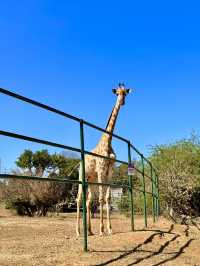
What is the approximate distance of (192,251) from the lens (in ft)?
23.4

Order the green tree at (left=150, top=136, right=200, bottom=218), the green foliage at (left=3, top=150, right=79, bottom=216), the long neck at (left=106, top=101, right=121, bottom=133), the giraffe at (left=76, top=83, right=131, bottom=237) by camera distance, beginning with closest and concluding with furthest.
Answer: the giraffe at (left=76, top=83, right=131, bottom=237) < the long neck at (left=106, top=101, right=121, bottom=133) < the green tree at (left=150, top=136, right=200, bottom=218) < the green foliage at (left=3, top=150, right=79, bottom=216)

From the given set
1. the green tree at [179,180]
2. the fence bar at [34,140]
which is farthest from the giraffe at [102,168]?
the green tree at [179,180]

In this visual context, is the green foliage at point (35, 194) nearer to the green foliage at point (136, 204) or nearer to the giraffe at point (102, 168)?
the green foliage at point (136, 204)

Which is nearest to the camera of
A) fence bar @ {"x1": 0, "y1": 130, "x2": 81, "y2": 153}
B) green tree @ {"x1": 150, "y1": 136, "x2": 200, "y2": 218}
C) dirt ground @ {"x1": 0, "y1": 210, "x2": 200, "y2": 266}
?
fence bar @ {"x1": 0, "y1": 130, "x2": 81, "y2": 153}

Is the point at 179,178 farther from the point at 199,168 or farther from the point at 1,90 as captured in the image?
the point at 1,90

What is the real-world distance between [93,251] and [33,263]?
1.12 metres

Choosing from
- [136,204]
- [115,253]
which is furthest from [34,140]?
[136,204]

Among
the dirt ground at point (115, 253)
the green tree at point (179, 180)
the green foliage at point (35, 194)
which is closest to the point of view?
the dirt ground at point (115, 253)

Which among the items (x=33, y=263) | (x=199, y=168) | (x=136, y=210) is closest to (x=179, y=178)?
(x=199, y=168)

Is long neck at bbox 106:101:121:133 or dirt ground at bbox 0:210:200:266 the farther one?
long neck at bbox 106:101:121:133

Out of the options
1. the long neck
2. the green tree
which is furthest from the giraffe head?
the green tree

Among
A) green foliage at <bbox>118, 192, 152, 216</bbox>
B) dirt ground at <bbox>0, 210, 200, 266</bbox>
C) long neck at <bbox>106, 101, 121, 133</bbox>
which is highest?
long neck at <bbox>106, 101, 121, 133</bbox>

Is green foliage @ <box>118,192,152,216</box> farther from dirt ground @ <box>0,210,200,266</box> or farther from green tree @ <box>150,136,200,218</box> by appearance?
dirt ground @ <box>0,210,200,266</box>

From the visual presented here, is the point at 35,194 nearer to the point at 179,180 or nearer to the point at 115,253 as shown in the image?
the point at 179,180
